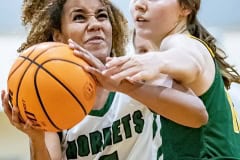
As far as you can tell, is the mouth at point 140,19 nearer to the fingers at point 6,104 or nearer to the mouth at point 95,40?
the mouth at point 95,40

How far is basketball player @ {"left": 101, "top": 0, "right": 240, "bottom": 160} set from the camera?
110 centimetres

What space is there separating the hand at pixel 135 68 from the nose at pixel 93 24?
55 centimetres

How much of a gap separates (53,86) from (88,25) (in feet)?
1.70

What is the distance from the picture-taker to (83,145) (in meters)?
1.71

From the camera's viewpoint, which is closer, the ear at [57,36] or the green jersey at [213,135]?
the green jersey at [213,135]

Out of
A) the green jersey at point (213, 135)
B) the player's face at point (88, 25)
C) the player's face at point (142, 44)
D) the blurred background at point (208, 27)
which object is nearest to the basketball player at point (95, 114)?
the player's face at point (88, 25)

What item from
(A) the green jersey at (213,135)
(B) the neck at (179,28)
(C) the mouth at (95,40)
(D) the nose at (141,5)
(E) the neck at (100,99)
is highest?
(D) the nose at (141,5)

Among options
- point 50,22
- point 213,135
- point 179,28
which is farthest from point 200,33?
point 50,22

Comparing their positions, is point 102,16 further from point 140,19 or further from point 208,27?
point 208,27

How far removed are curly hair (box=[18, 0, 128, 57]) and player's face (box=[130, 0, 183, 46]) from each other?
42 cm

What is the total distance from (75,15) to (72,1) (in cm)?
6

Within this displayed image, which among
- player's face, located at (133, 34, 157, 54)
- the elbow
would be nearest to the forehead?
player's face, located at (133, 34, 157, 54)

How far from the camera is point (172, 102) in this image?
1108mm

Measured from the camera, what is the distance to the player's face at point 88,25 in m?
1.60
